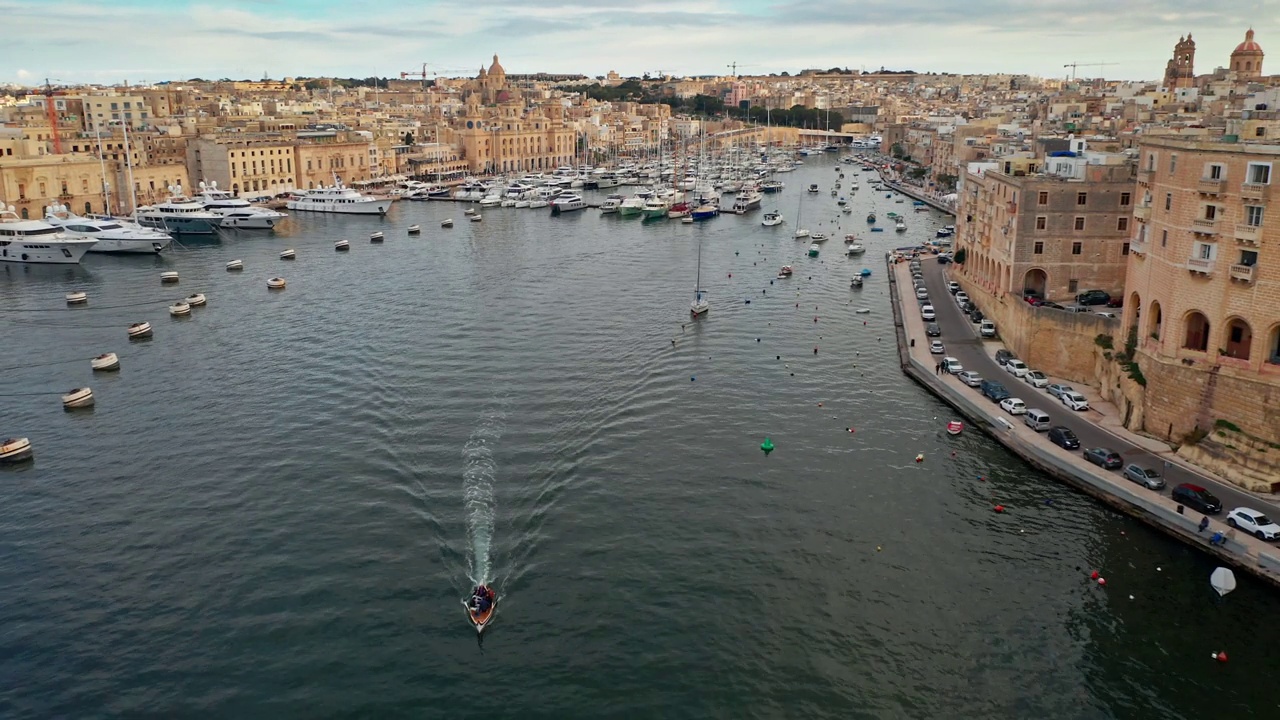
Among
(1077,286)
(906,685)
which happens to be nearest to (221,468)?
(906,685)

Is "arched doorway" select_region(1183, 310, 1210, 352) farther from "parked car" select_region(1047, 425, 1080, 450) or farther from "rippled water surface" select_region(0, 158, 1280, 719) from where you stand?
"rippled water surface" select_region(0, 158, 1280, 719)

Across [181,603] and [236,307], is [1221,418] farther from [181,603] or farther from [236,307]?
[236,307]

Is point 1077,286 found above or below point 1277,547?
above

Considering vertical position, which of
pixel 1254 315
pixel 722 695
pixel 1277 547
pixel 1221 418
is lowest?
pixel 722 695

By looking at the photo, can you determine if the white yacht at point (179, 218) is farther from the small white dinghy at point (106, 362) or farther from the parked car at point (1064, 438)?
the parked car at point (1064, 438)

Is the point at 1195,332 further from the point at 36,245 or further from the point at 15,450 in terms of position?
the point at 36,245

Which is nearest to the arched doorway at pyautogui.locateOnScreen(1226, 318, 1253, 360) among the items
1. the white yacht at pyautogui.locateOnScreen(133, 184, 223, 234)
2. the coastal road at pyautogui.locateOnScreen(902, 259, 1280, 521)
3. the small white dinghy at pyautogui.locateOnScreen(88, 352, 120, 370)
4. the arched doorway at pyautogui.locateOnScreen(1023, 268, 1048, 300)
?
the coastal road at pyautogui.locateOnScreen(902, 259, 1280, 521)

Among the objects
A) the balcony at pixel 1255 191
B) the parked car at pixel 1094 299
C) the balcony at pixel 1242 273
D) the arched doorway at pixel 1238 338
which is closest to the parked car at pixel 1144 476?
the arched doorway at pixel 1238 338

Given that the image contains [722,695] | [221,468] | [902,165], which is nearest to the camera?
[722,695]

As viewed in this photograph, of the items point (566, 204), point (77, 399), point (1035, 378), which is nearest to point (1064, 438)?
point (1035, 378)
